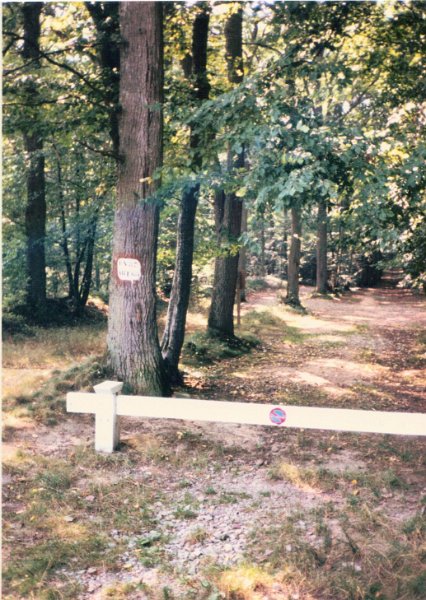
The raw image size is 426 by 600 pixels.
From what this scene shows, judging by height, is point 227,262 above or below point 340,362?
above

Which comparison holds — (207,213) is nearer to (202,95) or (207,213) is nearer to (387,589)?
(202,95)

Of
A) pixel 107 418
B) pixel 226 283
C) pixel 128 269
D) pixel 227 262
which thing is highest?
pixel 227 262

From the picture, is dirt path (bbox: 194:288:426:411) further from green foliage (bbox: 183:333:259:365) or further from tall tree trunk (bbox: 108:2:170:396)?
tall tree trunk (bbox: 108:2:170:396)

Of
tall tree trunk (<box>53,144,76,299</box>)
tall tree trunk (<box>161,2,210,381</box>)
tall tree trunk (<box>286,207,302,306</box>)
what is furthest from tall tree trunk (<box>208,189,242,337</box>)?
tall tree trunk (<box>286,207,302,306</box>)

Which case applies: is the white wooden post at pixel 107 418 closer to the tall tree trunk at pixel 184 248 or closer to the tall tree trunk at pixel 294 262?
the tall tree trunk at pixel 184 248

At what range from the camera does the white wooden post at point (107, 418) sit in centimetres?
455

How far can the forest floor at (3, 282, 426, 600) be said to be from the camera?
3061 mm

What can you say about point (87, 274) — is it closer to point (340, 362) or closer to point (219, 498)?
point (340, 362)

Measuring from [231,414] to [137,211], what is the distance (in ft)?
8.58

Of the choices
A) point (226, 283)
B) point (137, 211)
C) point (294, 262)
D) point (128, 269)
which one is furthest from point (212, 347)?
point (294, 262)

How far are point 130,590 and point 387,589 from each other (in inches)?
56.7

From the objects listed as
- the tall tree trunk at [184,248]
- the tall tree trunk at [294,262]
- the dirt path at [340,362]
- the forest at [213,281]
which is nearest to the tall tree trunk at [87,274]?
the forest at [213,281]

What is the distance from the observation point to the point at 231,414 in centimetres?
418

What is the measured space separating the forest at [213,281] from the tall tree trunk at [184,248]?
0.10 ft
